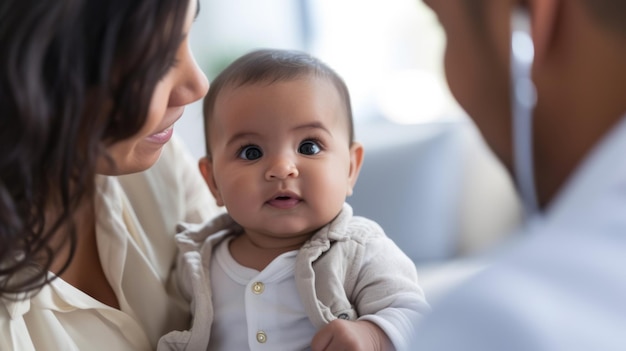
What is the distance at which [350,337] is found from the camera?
1186 mm

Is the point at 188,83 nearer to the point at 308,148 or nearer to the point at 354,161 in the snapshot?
the point at 308,148

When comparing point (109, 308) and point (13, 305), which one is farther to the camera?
point (109, 308)

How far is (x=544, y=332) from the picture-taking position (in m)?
0.63

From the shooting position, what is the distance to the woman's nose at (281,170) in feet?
4.27

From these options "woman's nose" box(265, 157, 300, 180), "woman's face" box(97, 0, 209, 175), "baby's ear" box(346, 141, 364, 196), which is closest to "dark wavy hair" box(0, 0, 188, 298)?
"woman's face" box(97, 0, 209, 175)

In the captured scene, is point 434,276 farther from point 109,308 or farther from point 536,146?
point 536,146

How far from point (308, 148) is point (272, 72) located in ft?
0.48

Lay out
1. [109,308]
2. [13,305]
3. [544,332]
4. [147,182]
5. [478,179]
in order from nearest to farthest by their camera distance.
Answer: [544,332]
[13,305]
[109,308]
[147,182]
[478,179]

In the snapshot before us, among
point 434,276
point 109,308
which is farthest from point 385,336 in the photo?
point 434,276

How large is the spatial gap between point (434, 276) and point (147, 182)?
6.03 feet

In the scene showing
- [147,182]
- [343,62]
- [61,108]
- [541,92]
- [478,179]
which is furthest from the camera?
[343,62]

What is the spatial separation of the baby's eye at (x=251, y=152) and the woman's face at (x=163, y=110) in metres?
0.13

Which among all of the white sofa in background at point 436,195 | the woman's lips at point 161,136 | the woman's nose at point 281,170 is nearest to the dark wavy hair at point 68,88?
the woman's lips at point 161,136

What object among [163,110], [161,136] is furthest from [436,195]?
[163,110]
